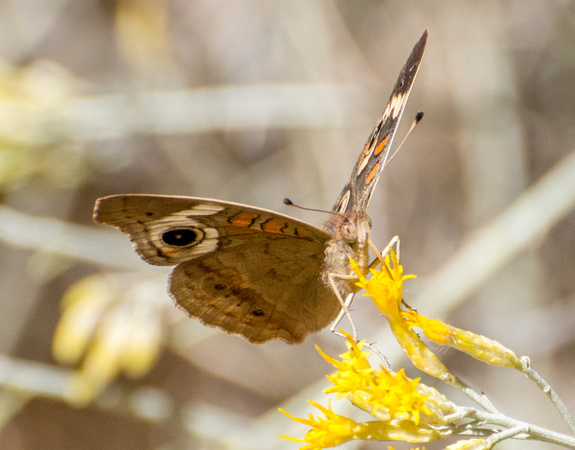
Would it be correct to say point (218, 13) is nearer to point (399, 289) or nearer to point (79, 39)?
point (79, 39)

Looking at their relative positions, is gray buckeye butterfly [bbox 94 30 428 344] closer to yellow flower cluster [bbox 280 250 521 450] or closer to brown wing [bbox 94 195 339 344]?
brown wing [bbox 94 195 339 344]

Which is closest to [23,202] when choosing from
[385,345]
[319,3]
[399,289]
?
[319,3]

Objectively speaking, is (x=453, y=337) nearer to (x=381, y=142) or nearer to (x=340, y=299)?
(x=340, y=299)

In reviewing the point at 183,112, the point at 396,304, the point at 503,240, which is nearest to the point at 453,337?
the point at 396,304

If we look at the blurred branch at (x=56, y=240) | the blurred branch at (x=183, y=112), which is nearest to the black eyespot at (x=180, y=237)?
the blurred branch at (x=56, y=240)

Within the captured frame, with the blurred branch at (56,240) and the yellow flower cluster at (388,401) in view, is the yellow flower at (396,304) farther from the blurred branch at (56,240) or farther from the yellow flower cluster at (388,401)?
the blurred branch at (56,240)

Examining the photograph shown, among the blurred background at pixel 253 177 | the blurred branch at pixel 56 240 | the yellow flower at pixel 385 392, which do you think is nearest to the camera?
the yellow flower at pixel 385 392
